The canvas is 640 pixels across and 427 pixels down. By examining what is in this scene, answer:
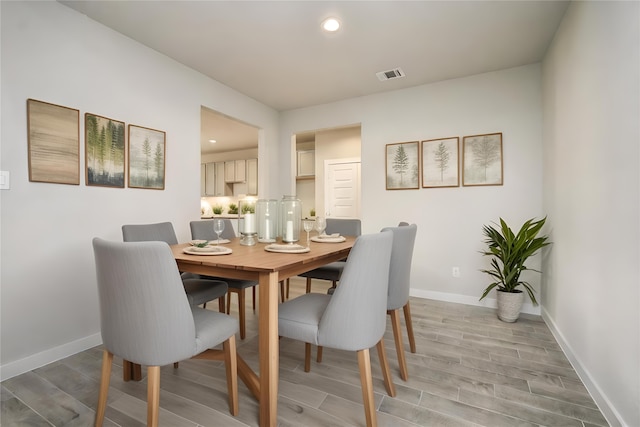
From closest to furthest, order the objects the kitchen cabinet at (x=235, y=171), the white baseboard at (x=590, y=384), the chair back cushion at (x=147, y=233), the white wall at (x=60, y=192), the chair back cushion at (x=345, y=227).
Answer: the white baseboard at (x=590, y=384) < the white wall at (x=60, y=192) < the chair back cushion at (x=147, y=233) < the chair back cushion at (x=345, y=227) < the kitchen cabinet at (x=235, y=171)

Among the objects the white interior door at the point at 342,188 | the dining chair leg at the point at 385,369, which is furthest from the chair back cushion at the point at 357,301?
the white interior door at the point at 342,188

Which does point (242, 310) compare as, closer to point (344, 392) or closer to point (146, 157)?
point (344, 392)

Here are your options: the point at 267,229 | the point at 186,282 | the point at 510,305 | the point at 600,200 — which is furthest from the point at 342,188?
the point at 600,200

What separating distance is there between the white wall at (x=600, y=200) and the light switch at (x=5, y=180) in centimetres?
336

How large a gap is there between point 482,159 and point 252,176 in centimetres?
508

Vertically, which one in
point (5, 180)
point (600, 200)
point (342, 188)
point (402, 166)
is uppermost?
point (402, 166)

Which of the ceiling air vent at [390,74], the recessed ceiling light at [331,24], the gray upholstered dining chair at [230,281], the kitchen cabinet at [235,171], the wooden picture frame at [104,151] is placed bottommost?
the gray upholstered dining chair at [230,281]

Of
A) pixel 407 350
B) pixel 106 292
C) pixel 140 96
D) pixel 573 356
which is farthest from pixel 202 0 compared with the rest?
pixel 573 356

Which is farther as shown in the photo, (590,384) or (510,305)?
(510,305)

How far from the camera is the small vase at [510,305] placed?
279cm

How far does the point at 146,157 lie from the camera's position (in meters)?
2.77

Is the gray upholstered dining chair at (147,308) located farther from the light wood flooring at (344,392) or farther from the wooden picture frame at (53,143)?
the wooden picture frame at (53,143)

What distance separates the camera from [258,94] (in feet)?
12.9

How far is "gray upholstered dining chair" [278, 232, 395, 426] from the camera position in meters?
1.33
